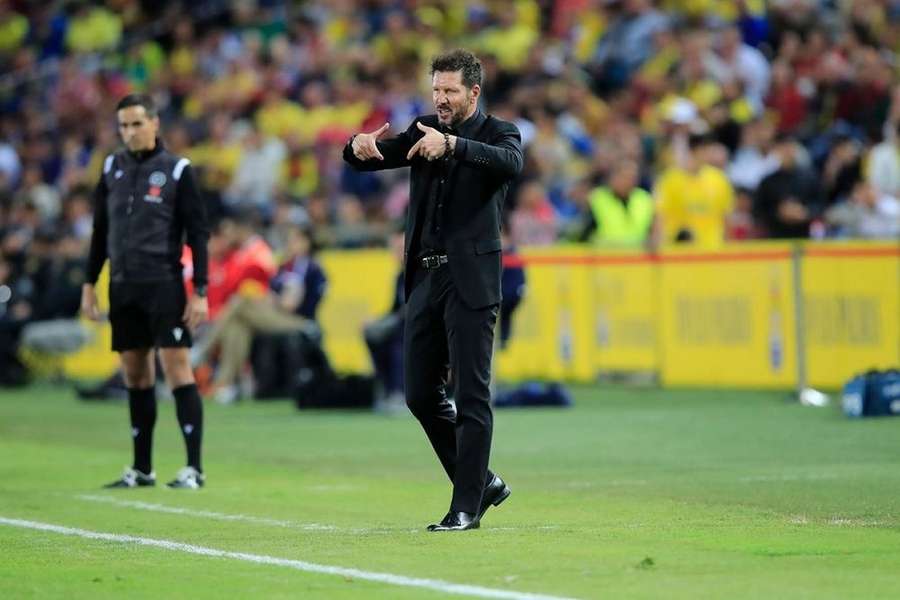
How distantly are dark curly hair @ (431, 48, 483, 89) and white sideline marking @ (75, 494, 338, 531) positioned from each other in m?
2.31

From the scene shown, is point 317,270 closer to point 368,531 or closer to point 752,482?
point 752,482

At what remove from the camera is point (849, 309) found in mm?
20094

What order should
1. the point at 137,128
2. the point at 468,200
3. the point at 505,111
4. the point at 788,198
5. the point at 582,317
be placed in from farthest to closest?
1. the point at 505,111
2. the point at 582,317
3. the point at 788,198
4. the point at 137,128
5. the point at 468,200

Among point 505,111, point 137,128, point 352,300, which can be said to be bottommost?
point 352,300

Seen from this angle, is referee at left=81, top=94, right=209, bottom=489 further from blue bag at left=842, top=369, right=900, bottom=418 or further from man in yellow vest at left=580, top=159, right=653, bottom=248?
man in yellow vest at left=580, top=159, right=653, bottom=248

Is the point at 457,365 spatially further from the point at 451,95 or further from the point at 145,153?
the point at 145,153

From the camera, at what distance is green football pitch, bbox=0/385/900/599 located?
7.96 meters

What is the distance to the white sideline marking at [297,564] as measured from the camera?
24.6 ft

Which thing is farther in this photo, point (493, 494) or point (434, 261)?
point (493, 494)

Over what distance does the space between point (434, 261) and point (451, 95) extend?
798 millimetres

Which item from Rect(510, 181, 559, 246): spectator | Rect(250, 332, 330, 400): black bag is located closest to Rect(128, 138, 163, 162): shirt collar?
Rect(250, 332, 330, 400): black bag

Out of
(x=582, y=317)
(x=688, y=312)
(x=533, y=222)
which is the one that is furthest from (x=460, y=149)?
(x=533, y=222)

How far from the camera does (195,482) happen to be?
41.7 feet

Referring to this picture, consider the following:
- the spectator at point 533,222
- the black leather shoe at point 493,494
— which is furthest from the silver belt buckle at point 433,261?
the spectator at point 533,222
